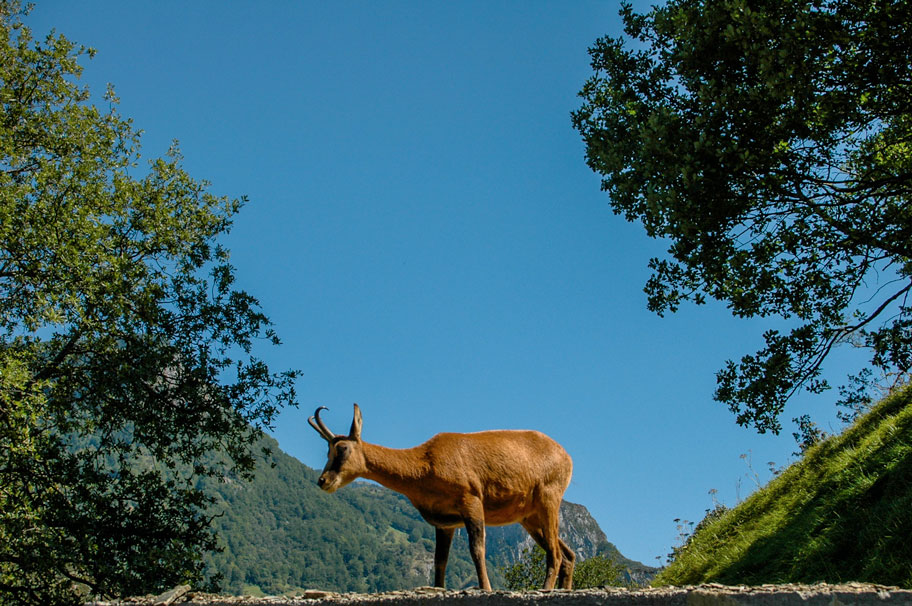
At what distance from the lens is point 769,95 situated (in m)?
12.3

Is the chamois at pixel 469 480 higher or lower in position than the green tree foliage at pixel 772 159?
lower

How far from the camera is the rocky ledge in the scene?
252 inches

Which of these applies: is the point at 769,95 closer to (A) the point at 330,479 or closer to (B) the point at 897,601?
(B) the point at 897,601

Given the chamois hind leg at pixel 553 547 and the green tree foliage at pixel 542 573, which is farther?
the green tree foliage at pixel 542 573

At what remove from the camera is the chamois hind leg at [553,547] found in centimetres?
1089

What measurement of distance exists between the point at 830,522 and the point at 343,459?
28.1 feet

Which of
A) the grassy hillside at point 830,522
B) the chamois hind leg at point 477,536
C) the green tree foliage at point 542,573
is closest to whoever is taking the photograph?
the chamois hind leg at point 477,536

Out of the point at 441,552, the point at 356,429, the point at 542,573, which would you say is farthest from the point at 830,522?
the point at 542,573

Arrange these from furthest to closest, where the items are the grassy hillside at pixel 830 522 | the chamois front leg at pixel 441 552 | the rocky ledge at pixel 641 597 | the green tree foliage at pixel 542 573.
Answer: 1. the green tree foliage at pixel 542 573
2. the grassy hillside at pixel 830 522
3. the chamois front leg at pixel 441 552
4. the rocky ledge at pixel 641 597

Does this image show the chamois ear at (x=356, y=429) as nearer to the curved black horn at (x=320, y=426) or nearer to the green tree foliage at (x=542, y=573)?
the curved black horn at (x=320, y=426)

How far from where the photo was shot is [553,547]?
35.9 feet

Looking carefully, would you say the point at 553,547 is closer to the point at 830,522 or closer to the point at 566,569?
the point at 566,569

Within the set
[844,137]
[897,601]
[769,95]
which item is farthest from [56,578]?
[844,137]

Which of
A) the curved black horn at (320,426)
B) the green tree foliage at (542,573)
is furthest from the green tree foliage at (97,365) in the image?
the green tree foliage at (542,573)
